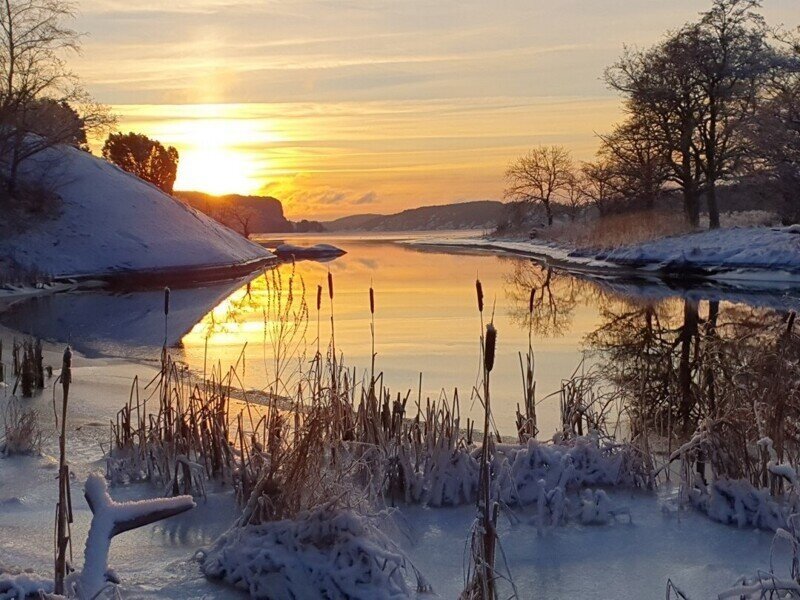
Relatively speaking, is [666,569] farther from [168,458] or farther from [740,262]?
[740,262]

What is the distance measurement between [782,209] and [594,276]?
7981 millimetres

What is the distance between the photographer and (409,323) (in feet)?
54.1

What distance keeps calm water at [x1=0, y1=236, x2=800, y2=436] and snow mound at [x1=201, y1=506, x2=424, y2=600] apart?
82.7 inches

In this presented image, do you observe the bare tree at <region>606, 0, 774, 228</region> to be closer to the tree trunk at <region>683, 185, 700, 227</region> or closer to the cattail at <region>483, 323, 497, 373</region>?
the tree trunk at <region>683, 185, 700, 227</region>

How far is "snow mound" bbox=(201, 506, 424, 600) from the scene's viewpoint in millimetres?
4043

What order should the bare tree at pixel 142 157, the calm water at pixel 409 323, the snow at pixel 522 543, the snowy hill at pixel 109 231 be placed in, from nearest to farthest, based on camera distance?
1. the snow at pixel 522 543
2. the calm water at pixel 409 323
3. the snowy hill at pixel 109 231
4. the bare tree at pixel 142 157

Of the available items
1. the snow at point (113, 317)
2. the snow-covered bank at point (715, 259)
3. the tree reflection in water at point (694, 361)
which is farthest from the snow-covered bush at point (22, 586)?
the snow-covered bank at point (715, 259)

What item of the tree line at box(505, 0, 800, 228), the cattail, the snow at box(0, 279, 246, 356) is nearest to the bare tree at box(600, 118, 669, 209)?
the tree line at box(505, 0, 800, 228)

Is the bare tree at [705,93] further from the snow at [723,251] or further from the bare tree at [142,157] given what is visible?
the bare tree at [142,157]

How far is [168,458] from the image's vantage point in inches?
246

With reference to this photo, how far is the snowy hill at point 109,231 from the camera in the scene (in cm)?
3638

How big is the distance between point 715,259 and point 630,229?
10359 mm

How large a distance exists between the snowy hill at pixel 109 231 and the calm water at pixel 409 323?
339 inches

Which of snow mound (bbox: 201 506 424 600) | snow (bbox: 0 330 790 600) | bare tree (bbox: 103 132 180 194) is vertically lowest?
snow (bbox: 0 330 790 600)
